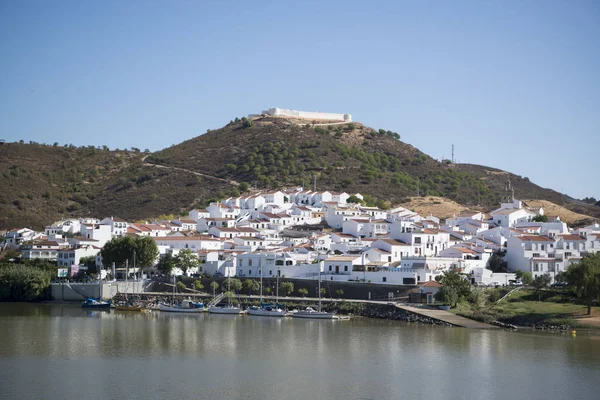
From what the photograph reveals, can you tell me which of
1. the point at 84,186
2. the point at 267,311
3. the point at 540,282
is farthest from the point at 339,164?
the point at 267,311

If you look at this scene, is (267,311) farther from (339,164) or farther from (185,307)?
(339,164)

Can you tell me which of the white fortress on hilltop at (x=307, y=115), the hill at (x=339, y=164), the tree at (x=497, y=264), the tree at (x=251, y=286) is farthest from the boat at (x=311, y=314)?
the white fortress on hilltop at (x=307, y=115)

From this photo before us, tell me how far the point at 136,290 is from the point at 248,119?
77.1m

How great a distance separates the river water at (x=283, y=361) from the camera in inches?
1345

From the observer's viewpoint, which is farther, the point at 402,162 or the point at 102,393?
the point at 402,162

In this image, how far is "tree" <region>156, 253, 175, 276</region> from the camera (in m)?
66.6

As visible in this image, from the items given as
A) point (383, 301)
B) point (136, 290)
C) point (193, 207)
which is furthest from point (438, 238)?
point (193, 207)

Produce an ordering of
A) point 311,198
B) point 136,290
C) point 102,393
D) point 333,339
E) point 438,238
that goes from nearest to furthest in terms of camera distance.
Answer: point 102,393 < point 333,339 < point 136,290 < point 438,238 < point 311,198

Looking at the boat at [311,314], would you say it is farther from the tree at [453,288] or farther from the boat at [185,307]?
the tree at [453,288]

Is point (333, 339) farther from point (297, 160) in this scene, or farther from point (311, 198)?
point (297, 160)

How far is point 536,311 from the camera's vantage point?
176 feet

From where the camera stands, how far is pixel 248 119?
13988 centimetres

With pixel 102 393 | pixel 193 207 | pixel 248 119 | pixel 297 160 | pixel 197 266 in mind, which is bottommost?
pixel 102 393

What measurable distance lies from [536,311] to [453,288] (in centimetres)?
502
